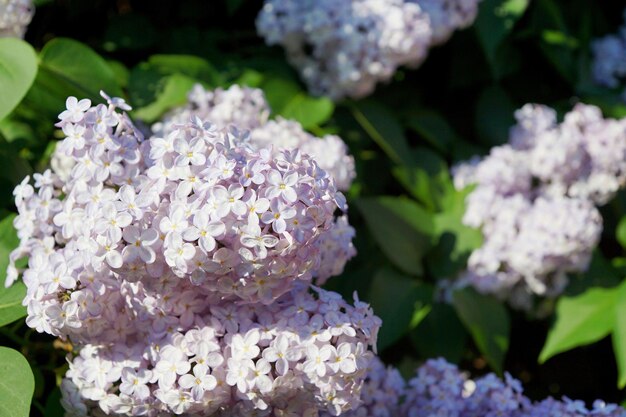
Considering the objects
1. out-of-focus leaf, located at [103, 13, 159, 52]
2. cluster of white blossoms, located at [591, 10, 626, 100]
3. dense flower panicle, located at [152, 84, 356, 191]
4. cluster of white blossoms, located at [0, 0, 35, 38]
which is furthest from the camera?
cluster of white blossoms, located at [591, 10, 626, 100]

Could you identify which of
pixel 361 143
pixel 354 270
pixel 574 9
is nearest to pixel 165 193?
pixel 354 270

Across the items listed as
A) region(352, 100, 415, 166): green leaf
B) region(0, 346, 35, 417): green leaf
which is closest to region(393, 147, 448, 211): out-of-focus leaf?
region(352, 100, 415, 166): green leaf

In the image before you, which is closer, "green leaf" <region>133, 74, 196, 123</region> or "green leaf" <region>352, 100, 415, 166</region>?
"green leaf" <region>133, 74, 196, 123</region>

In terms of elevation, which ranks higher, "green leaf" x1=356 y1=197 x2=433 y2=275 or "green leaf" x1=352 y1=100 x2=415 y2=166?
"green leaf" x1=352 y1=100 x2=415 y2=166

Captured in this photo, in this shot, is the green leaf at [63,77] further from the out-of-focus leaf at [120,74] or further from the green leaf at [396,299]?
the green leaf at [396,299]

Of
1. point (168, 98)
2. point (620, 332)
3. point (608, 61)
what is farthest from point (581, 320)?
point (168, 98)

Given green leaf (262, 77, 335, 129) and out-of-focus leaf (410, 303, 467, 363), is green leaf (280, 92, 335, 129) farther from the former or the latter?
out-of-focus leaf (410, 303, 467, 363)

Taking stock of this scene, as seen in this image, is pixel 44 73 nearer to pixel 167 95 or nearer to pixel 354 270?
pixel 167 95
